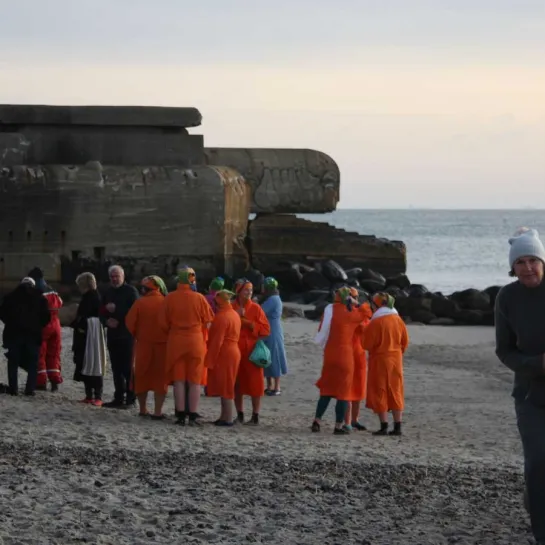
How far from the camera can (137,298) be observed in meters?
11.6

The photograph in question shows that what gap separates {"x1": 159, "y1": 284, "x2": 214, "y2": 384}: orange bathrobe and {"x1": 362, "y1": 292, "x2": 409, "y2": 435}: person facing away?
1310mm

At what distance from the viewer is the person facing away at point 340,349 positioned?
430 inches

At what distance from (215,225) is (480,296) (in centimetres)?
527

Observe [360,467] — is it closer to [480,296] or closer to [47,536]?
[47,536]

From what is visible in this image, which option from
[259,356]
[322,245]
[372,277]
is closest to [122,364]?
[259,356]

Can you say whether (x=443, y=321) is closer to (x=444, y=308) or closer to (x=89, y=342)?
(x=444, y=308)

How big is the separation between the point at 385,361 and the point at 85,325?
2.81m

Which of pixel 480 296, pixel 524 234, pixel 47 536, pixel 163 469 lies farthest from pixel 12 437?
pixel 480 296

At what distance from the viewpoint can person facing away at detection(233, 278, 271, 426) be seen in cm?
1131

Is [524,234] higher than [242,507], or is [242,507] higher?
→ [524,234]

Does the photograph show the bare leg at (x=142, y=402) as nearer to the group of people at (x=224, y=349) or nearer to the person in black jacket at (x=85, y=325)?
the group of people at (x=224, y=349)

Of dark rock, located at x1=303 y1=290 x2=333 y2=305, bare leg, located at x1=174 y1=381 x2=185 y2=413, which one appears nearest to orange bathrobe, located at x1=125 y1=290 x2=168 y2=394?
bare leg, located at x1=174 y1=381 x2=185 y2=413

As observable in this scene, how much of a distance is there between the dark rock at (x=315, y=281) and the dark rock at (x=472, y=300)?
2.49 meters

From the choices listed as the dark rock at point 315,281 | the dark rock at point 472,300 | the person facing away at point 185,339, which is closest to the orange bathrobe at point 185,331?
the person facing away at point 185,339
